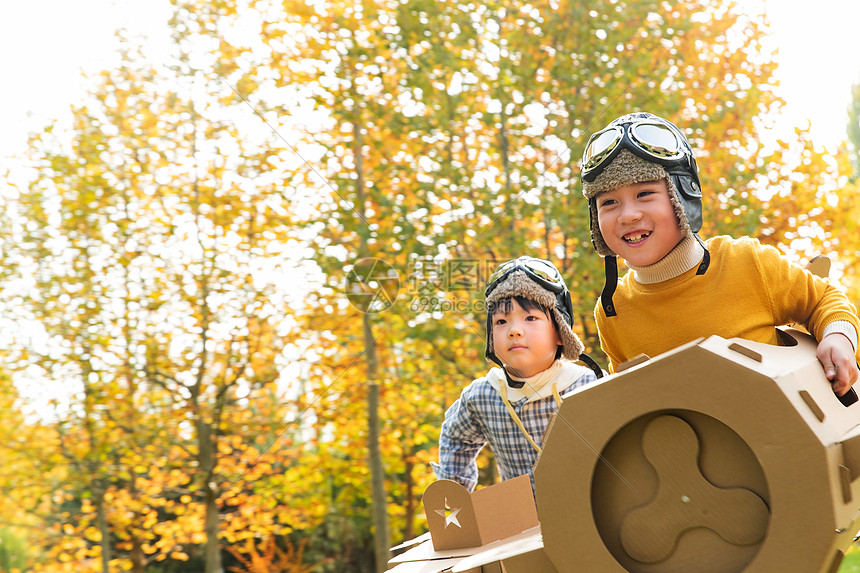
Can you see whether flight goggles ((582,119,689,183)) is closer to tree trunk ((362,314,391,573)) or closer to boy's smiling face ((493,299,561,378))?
boy's smiling face ((493,299,561,378))

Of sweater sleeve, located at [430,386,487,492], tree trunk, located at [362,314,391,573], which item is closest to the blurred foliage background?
tree trunk, located at [362,314,391,573]

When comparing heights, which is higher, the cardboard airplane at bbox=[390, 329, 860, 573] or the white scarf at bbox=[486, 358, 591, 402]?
the white scarf at bbox=[486, 358, 591, 402]

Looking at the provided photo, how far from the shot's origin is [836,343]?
108cm

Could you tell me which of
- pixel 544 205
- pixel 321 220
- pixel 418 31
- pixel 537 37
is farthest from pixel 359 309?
pixel 537 37

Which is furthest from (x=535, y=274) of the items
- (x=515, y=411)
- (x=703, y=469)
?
(x=703, y=469)

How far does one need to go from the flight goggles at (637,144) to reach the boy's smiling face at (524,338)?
704mm

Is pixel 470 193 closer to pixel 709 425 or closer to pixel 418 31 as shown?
pixel 418 31

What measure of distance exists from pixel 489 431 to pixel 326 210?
10.9 ft

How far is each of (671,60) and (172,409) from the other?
182 inches

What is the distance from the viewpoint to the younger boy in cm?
193

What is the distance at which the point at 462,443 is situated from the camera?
2035 mm

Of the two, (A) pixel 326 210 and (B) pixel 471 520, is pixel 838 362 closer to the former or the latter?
(B) pixel 471 520

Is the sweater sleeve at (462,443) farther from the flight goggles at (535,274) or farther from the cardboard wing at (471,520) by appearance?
the cardboard wing at (471,520)

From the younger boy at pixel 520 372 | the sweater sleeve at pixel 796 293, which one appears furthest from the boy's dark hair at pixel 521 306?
the sweater sleeve at pixel 796 293
